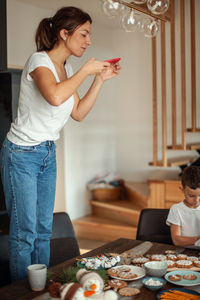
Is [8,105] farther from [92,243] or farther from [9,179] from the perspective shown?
[92,243]

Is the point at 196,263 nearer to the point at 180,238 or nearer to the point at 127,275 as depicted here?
the point at 127,275

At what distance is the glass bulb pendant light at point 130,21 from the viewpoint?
230 cm

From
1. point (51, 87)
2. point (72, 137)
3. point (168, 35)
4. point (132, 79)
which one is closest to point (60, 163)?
point (72, 137)

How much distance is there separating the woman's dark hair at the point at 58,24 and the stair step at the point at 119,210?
3.01 meters

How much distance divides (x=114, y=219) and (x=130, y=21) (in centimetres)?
302

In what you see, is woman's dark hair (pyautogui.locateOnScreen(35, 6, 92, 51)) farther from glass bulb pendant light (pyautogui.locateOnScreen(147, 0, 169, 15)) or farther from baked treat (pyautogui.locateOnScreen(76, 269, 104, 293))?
baked treat (pyautogui.locateOnScreen(76, 269, 104, 293))

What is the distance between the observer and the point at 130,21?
2.30m

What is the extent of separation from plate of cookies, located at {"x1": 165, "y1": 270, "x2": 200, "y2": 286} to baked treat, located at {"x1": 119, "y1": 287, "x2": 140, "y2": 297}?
0.48ft

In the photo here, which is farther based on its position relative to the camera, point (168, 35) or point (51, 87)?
point (168, 35)

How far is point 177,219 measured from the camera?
213cm

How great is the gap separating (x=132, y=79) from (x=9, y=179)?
4079mm

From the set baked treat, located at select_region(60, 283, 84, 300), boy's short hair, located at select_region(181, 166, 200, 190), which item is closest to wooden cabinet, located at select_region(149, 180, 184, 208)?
boy's short hair, located at select_region(181, 166, 200, 190)

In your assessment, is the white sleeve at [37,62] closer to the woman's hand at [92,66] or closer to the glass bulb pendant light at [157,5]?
the woman's hand at [92,66]

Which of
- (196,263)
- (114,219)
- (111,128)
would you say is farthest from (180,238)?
(111,128)
